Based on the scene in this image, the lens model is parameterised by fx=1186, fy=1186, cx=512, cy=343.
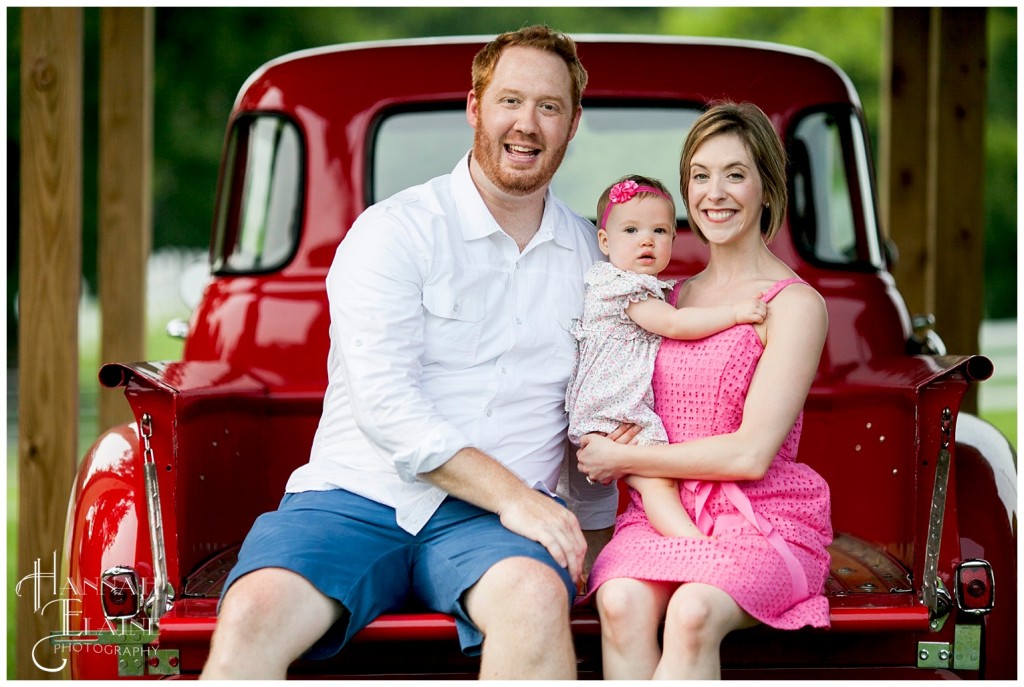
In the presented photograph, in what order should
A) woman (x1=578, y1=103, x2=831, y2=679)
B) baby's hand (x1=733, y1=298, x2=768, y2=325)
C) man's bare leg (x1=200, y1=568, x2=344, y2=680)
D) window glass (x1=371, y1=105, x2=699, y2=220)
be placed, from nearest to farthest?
1. man's bare leg (x1=200, y1=568, x2=344, y2=680)
2. woman (x1=578, y1=103, x2=831, y2=679)
3. baby's hand (x1=733, y1=298, x2=768, y2=325)
4. window glass (x1=371, y1=105, x2=699, y2=220)

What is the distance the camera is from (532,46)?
9.76 feet

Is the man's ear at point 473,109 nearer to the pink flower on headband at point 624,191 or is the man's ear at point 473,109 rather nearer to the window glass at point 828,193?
the pink flower on headband at point 624,191

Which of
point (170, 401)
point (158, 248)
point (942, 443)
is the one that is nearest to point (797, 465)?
point (942, 443)

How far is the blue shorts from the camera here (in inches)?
99.3

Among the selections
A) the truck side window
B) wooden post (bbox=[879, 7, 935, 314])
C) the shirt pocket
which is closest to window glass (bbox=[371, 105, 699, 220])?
the truck side window

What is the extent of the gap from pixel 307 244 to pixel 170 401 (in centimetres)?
119

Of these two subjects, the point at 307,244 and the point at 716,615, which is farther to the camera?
the point at 307,244

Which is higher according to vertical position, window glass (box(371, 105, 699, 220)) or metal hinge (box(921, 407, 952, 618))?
window glass (box(371, 105, 699, 220))

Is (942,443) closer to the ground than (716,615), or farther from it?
farther from it

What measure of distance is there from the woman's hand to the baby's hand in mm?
369

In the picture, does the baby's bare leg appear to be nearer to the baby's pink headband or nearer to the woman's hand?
the woman's hand

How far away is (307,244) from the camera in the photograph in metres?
3.81

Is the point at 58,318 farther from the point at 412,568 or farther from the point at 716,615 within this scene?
the point at 716,615

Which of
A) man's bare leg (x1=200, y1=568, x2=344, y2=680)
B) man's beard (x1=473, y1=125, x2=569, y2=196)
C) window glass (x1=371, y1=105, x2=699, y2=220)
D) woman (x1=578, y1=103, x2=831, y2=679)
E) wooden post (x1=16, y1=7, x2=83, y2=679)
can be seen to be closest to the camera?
man's bare leg (x1=200, y1=568, x2=344, y2=680)
